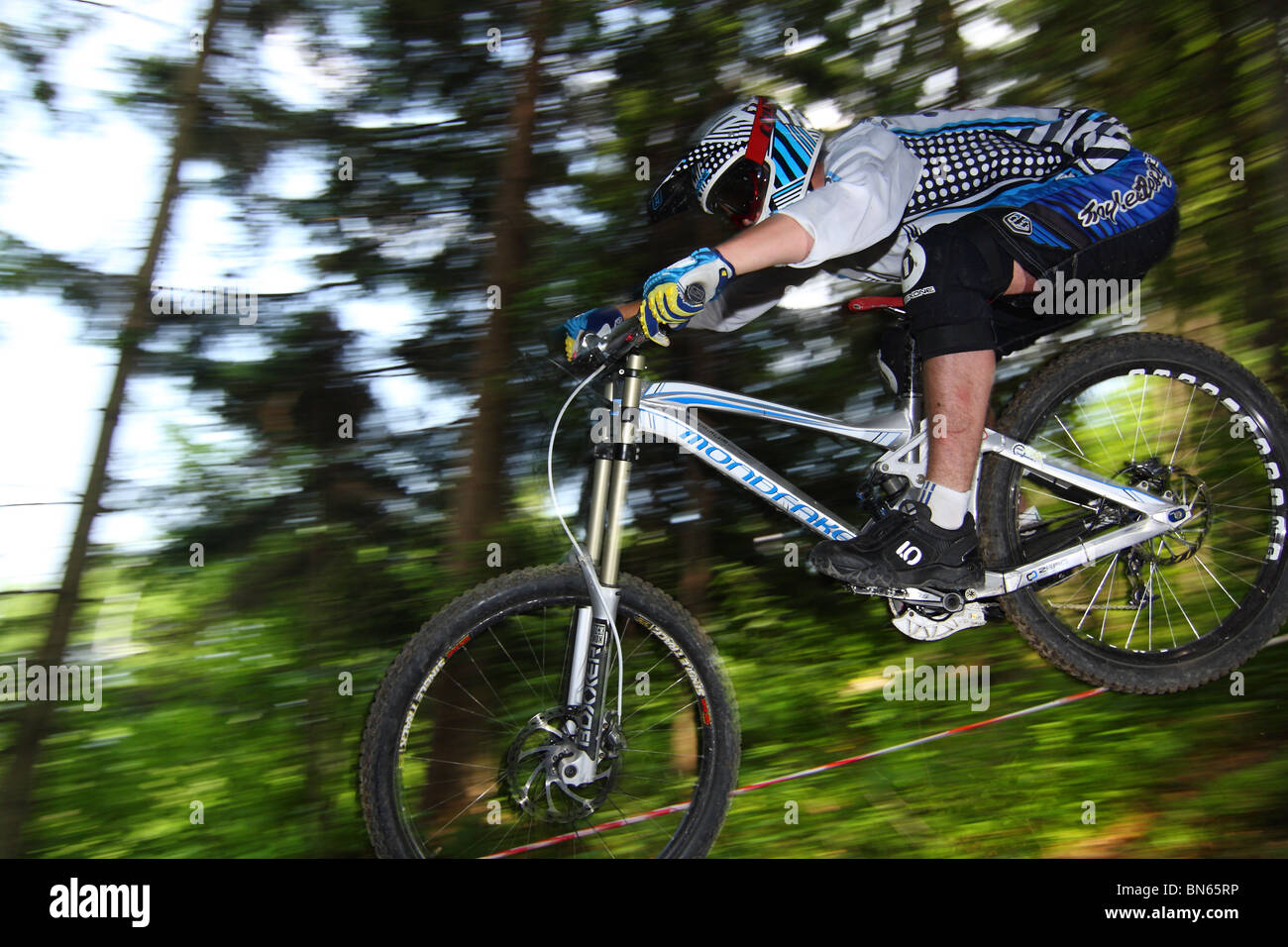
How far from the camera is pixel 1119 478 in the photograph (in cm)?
234

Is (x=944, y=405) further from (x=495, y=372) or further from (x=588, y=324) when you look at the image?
(x=495, y=372)

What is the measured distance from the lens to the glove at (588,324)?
6.56ft

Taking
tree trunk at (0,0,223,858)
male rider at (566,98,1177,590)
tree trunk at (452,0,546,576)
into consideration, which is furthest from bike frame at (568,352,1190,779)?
tree trunk at (0,0,223,858)

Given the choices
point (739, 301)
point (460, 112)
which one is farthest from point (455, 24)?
point (739, 301)

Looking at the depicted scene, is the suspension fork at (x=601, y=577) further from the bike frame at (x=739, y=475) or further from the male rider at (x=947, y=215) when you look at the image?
the male rider at (x=947, y=215)

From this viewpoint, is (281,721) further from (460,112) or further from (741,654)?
(460,112)

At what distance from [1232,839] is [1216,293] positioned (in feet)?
6.55

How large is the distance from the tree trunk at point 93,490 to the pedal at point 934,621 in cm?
258

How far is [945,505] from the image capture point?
2.06 metres

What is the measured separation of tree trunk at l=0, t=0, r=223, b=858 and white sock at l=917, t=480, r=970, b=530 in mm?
2540

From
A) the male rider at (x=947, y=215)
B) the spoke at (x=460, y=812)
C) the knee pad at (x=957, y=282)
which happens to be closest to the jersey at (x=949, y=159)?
the male rider at (x=947, y=215)

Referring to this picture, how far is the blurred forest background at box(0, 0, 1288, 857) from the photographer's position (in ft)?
8.27

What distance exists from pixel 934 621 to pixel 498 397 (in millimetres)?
1609

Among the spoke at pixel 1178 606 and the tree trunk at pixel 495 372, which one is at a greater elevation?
the tree trunk at pixel 495 372
